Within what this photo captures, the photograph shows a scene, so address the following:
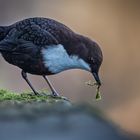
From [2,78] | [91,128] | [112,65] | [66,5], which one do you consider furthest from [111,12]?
[91,128]

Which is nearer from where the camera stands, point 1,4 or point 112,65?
point 112,65

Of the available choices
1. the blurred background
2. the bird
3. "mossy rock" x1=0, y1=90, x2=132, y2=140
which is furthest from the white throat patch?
"mossy rock" x1=0, y1=90, x2=132, y2=140

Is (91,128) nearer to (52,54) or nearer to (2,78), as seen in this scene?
(52,54)

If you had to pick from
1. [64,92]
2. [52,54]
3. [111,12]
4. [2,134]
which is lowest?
[64,92]

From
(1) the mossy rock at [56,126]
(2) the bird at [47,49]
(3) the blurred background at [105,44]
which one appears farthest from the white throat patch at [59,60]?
(1) the mossy rock at [56,126]

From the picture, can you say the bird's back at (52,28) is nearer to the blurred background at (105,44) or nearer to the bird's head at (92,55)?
the bird's head at (92,55)

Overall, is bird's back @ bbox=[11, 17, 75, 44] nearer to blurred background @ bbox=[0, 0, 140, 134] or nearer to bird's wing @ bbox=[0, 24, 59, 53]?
bird's wing @ bbox=[0, 24, 59, 53]

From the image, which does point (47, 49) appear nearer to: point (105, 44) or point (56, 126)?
point (56, 126)
